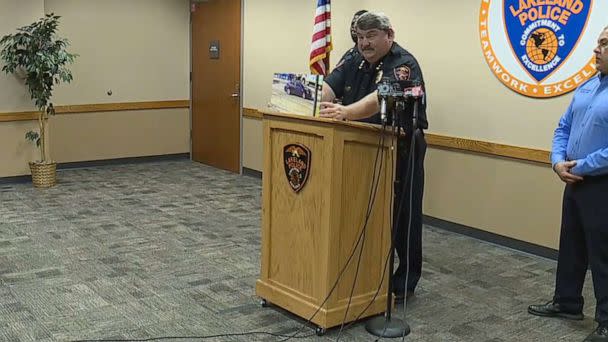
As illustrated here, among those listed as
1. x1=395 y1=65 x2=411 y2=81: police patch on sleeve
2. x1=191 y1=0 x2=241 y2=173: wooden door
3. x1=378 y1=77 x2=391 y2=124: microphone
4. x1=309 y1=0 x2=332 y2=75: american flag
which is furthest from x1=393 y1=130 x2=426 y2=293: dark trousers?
x1=191 y1=0 x2=241 y2=173: wooden door

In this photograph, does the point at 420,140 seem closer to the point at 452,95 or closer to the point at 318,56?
the point at 452,95

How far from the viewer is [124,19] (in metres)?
7.80

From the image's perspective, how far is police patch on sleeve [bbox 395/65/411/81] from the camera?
3.44m

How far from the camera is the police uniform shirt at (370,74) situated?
3.51m

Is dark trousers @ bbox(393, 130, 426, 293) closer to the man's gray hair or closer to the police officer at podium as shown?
the police officer at podium

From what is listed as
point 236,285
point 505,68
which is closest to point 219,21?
point 505,68

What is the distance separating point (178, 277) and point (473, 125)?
2.49 meters

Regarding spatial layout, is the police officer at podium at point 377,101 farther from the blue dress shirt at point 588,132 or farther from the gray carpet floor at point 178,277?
the blue dress shirt at point 588,132

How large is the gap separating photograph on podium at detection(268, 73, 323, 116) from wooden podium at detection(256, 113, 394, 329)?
0.15 ft

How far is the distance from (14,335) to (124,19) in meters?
5.21

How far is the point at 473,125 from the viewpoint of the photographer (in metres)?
5.19

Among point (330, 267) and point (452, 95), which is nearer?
point (330, 267)

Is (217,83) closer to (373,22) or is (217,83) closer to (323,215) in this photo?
(373,22)

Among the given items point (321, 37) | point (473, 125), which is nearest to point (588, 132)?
point (473, 125)
